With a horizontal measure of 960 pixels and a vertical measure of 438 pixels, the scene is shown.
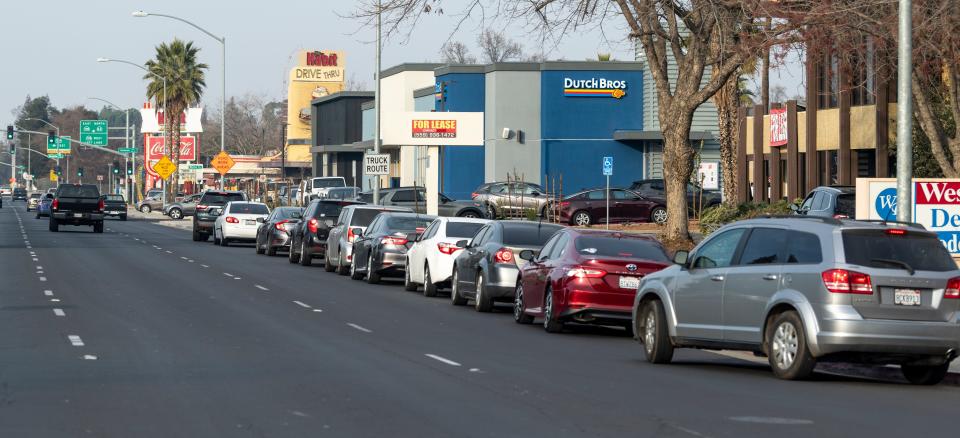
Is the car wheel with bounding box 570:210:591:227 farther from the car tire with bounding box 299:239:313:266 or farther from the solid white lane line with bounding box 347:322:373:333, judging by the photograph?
the solid white lane line with bounding box 347:322:373:333

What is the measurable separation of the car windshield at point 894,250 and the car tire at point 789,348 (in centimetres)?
83

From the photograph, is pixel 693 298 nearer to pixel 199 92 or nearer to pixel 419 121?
pixel 419 121

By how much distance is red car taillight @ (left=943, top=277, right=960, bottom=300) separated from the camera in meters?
13.6

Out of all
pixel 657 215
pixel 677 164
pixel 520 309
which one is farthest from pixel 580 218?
pixel 520 309

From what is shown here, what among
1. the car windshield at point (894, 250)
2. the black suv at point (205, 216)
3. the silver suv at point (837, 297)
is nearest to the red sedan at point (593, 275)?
the silver suv at point (837, 297)

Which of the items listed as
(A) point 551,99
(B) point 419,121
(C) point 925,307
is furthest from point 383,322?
(A) point 551,99

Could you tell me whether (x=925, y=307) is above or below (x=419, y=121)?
below

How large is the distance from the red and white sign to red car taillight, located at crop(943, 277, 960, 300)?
37.9 metres

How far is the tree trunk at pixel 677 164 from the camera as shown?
32438 mm

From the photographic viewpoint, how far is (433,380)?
1352cm

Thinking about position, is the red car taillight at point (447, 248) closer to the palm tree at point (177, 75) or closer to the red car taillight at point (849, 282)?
the red car taillight at point (849, 282)

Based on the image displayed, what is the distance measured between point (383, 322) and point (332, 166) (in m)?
Answer: 77.4

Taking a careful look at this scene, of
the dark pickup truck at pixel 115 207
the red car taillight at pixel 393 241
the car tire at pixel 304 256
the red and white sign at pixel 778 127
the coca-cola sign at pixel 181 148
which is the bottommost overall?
the car tire at pixel 304 256

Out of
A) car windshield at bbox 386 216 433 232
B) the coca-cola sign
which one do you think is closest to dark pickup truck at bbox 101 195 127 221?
the coca-cola sign
